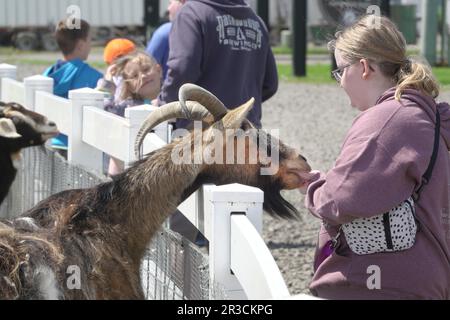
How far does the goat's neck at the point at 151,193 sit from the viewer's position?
459 cm

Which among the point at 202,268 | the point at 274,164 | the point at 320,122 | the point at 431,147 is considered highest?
the point at 431,147

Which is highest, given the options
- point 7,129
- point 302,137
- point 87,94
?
Answer: point 87,94

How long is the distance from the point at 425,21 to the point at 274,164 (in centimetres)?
2248

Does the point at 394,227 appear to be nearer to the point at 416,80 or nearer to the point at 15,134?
the point at 416,80

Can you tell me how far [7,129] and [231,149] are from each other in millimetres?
2072

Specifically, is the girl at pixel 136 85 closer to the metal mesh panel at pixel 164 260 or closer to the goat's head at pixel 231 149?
the metal mesh panel at pixel 164 260

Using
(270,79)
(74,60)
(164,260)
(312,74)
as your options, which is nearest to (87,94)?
(270,79)

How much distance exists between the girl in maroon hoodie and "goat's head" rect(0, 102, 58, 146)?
314 cm

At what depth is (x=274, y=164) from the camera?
507 cm

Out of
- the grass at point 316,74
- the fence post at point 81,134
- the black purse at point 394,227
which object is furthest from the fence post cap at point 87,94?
the grass at point 316,74

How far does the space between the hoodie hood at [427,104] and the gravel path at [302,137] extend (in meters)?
2.04

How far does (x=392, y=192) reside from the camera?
12.1 feet
